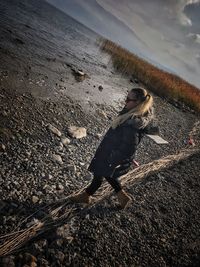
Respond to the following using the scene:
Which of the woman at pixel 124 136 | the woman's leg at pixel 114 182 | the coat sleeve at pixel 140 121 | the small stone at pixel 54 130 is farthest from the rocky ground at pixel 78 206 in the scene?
the coat sleeve at pixel 140 121

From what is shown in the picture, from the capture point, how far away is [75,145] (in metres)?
6.41

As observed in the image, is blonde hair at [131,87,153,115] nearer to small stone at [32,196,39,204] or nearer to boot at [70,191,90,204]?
boot at [70,191,90,204]

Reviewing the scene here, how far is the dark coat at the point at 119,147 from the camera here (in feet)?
12.0

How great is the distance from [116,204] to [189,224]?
1891 millimetres

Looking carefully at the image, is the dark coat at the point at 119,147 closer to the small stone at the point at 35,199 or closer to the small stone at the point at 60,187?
the small stone at the point at 60,187

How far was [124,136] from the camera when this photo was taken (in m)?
3.69

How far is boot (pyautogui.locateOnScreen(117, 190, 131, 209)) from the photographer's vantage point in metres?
4.54

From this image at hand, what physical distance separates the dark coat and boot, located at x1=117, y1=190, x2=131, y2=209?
1.97 ft

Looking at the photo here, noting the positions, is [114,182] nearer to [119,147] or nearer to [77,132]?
[119,147]

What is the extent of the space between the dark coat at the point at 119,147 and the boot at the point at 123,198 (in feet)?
1.97

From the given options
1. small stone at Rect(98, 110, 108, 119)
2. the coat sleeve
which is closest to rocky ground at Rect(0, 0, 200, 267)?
small stone at Rect(98, 110, 108, 119)

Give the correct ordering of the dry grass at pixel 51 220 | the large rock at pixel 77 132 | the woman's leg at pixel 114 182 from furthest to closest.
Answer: the large rock at pixel 77 132
the woman's leg at pixel 114 182
the dry grass at pixel 51 220

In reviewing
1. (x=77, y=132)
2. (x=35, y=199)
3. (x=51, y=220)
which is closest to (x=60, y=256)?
(x=51, y=220)

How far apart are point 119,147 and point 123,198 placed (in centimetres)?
135
